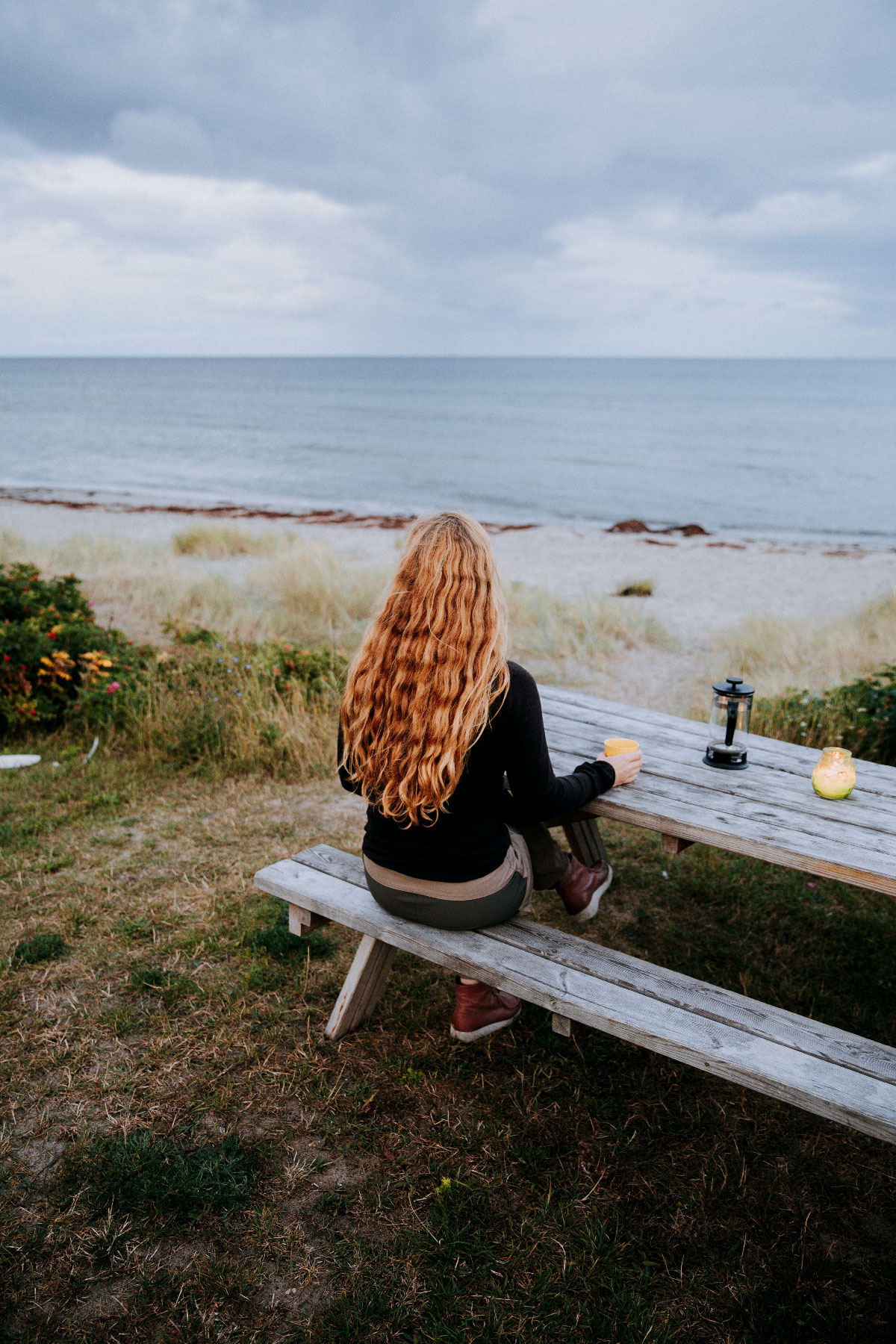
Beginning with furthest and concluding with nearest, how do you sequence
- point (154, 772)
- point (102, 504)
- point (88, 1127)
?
point (102, 504), point (154, 772), point (88, 1127)

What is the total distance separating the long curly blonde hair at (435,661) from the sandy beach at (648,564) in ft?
14.0

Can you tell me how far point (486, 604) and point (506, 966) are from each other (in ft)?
3.42

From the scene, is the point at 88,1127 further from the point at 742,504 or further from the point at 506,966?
the point at 742,504

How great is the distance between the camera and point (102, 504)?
64.3ft

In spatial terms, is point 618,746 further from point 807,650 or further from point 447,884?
point 807,650

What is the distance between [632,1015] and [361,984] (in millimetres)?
1031

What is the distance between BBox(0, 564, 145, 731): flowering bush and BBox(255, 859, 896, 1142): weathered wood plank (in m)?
3.03

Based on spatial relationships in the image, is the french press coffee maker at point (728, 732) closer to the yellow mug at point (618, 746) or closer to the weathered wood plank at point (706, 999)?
the yellow mug at point (618, 746)

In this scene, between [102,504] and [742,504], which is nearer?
[102,504]

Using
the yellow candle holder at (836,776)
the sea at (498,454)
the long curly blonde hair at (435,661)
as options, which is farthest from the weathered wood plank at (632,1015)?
the sea at (498,454)

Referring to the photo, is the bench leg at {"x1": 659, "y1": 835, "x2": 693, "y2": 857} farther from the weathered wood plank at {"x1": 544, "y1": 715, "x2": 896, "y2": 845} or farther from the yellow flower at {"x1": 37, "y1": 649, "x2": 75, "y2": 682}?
the yellow flower at {"x1": 37, "y1": 649, "x2": 75, "y2": 682}

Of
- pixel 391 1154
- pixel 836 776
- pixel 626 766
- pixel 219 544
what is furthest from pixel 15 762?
pixel 219 544

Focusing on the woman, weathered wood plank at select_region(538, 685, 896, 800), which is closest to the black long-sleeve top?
the woman

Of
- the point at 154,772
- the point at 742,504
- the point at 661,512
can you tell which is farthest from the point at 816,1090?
the point at 742,504
